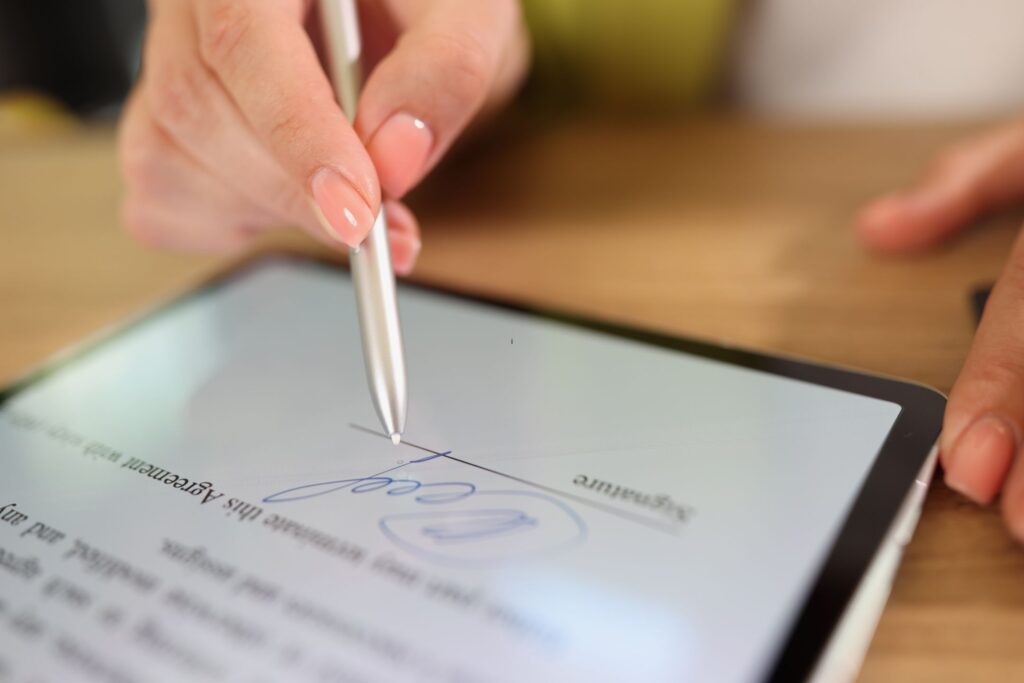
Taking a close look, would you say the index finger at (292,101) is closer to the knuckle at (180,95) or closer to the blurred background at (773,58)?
the knuckle at (180,95)

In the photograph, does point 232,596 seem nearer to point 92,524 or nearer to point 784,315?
point 92,524

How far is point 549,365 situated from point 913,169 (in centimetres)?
29

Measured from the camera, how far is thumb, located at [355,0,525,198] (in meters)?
0.32

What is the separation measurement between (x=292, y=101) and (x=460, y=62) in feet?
0.22

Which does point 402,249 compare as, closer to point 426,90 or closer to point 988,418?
point 426,90

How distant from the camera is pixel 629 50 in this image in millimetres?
624

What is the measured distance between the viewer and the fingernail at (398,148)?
0.31 meters

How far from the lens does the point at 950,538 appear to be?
0.25 metres

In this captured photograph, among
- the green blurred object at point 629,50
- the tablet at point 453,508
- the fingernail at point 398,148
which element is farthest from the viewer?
the green blurred object at point 629,50

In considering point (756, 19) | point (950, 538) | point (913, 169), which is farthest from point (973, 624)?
point (756, 19)
